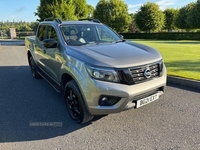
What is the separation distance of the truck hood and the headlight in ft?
0.24

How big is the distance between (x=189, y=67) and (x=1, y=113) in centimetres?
602

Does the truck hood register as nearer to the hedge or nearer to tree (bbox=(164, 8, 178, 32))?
the hedge

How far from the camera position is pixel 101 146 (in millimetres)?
2580

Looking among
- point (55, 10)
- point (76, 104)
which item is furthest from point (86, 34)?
point (55, 10)

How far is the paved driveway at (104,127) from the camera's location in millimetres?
2621

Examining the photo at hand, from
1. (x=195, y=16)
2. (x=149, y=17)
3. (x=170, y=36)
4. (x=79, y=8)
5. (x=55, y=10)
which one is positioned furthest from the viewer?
(x=149, y=17)

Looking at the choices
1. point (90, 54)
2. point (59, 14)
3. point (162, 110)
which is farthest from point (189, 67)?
point (59, 14)

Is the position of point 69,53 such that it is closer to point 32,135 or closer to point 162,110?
point 32,135

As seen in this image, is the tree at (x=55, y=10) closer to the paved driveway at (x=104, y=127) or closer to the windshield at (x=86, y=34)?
the windshield at (x=86, y=34)

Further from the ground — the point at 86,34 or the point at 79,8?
the point at 79,8

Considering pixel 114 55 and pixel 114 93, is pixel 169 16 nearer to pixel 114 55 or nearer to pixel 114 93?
pixel 114 55

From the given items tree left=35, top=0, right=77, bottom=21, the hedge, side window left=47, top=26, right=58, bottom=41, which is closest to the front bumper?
side window left=47, top=26, right=58, bottom=41

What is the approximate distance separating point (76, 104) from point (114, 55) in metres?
1.11

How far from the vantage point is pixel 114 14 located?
4116cm
